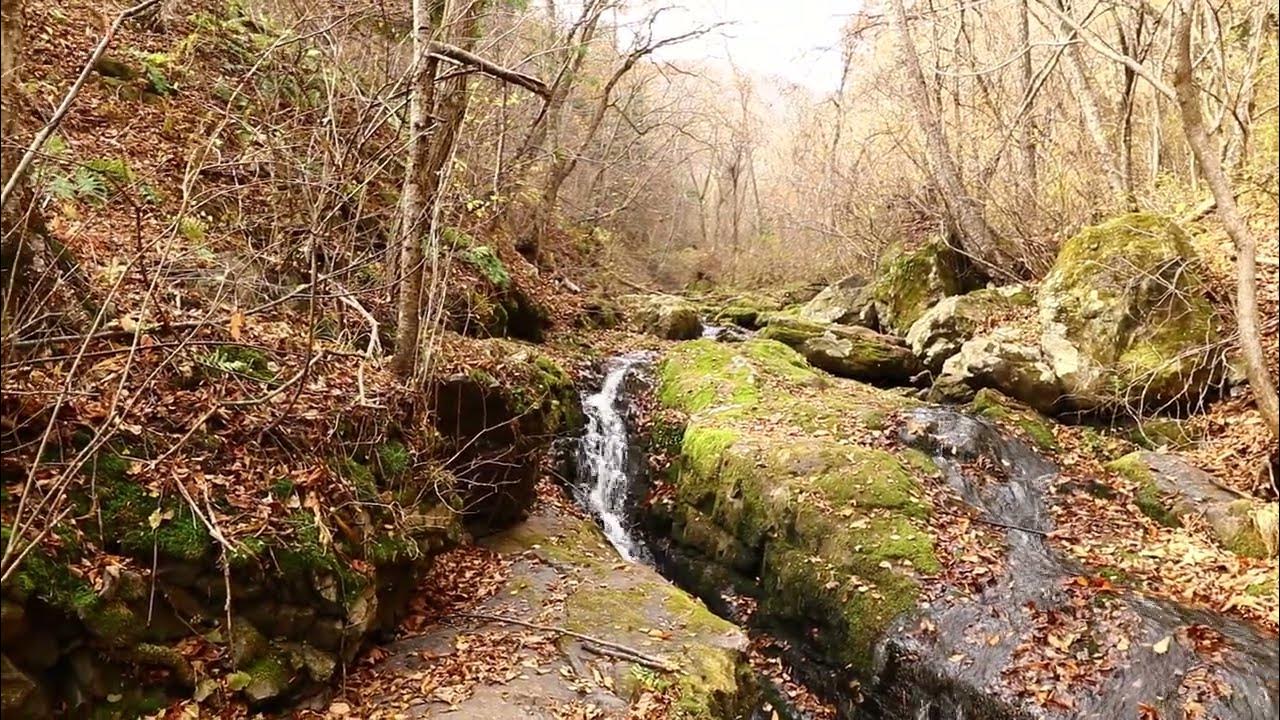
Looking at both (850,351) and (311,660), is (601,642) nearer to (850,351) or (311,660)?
(311,660)

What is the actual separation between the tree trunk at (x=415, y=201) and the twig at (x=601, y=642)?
89.6 inches

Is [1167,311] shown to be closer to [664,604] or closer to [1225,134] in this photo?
[1225,134]

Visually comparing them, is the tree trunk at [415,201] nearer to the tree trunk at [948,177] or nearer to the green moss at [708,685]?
the green moss at [708,685]

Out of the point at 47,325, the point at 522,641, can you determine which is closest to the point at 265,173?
the point at 47,325

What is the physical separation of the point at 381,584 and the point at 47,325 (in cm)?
285

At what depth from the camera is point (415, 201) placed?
20.8 feet

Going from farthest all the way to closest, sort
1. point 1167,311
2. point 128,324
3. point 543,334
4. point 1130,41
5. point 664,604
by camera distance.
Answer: point 543,334 < point 1130,41 < point 1167,311 < point 664,604 < point 128,324

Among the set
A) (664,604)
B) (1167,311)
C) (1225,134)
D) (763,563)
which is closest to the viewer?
(664,604)

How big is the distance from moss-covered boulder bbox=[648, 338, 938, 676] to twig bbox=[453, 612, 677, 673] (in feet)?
7.26

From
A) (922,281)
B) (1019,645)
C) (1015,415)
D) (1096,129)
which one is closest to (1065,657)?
(1019,645)

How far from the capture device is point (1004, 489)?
8.36 metres

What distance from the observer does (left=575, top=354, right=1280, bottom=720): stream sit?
17.9 ft

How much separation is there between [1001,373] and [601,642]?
7.71 meters

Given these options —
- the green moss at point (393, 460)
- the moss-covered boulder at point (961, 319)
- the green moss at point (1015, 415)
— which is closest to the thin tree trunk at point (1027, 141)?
the moss-covered boulder at point (961, 319)
